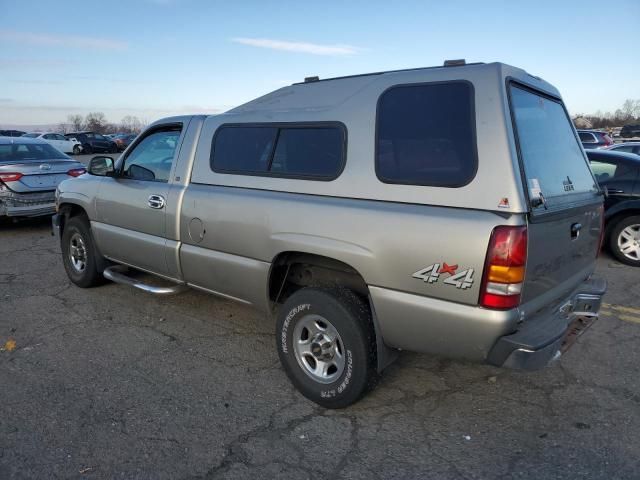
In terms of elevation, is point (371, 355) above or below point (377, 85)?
below

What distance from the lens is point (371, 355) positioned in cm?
294

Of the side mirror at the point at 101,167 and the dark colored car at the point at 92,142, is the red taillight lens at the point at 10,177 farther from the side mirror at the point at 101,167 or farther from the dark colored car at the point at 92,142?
the dark colored car at the point at 92,142

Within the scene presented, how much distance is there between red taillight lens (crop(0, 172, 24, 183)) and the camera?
7.95 meters

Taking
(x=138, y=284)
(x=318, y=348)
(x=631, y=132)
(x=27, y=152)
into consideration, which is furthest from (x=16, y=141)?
(x=631, y=132)

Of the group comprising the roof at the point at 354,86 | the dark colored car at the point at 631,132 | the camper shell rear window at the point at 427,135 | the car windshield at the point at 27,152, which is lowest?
the car windshield at the point at 27,152

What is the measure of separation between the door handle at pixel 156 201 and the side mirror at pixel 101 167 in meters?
0.83

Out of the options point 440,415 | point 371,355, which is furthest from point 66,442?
point 440,415

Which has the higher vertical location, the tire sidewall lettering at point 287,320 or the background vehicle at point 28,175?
the background vehicle at point 28,175

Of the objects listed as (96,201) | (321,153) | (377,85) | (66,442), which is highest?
(377,85)

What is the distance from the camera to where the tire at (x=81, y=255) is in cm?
515

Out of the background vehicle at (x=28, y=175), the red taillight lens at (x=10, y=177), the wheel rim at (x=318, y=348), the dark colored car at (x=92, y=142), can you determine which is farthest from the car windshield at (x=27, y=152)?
the dark colored car at (x=92, y=142)

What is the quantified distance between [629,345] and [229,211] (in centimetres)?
343

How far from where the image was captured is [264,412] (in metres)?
Answer: 3.12

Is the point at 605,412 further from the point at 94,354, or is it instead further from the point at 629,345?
the point at 94,354
